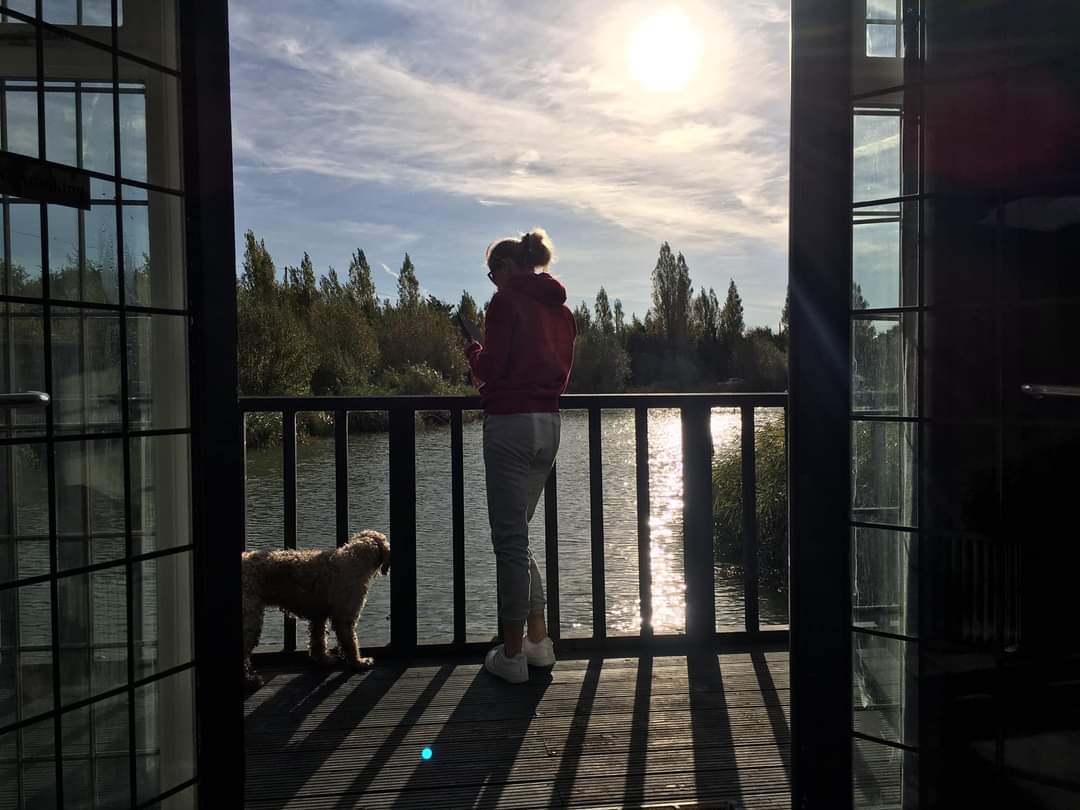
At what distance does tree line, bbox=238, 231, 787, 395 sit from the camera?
25.6 m

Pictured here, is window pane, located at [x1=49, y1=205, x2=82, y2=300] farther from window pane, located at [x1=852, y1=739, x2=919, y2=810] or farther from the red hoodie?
window pane, located at [x1=852, y1=739, x2=919, y2=810]

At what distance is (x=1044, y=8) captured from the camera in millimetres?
1860

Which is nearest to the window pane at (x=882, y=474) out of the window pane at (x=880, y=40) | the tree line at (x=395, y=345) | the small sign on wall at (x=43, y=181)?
the window pane at (x=880, y=40)

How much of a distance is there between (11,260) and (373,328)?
1152 inches

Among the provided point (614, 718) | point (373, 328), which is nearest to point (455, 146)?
point (373, 328)

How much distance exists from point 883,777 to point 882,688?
210 millimetres

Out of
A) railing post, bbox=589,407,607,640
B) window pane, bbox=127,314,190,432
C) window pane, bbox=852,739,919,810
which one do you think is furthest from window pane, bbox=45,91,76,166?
railing post, bbox=589,407,607,640

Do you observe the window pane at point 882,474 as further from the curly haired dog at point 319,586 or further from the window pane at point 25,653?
the curly haired dog at point 319,586

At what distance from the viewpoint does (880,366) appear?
2113 mm

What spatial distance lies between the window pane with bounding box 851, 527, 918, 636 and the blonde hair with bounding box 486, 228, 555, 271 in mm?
1644

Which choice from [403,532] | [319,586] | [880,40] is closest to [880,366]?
[880,40]

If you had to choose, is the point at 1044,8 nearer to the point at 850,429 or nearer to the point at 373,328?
the point at 850,429

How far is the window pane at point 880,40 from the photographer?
2.05 metres

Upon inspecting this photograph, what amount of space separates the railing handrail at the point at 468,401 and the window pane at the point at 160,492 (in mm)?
1507
